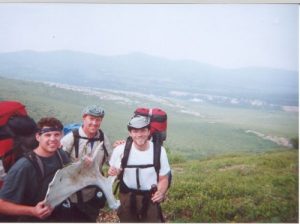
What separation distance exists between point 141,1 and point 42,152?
1.77m

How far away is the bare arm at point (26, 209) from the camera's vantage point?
13.5 ft

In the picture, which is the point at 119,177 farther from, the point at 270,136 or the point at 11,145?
the point at 270,136

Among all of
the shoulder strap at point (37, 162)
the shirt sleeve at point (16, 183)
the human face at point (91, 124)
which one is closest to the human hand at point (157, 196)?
the human face at point (91, 124)

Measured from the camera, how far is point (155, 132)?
441 cm

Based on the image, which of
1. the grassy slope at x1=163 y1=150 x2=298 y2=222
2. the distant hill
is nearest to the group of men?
the grassy slope at x1=163 y1=150 x2=298 y2=222

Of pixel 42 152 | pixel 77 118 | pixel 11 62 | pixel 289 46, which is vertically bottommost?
pixel 42 152

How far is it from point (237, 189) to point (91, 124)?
161cm

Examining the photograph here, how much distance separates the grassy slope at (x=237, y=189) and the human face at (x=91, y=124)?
879 millimetres

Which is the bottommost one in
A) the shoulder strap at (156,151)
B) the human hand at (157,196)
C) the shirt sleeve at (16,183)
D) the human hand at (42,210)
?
the human hand at (42,210)

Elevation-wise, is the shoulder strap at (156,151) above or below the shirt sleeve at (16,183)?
above

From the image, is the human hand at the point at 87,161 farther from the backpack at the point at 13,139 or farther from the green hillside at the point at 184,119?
the backpack at the point at 13,139

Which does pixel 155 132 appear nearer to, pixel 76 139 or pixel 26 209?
pixel 76 139

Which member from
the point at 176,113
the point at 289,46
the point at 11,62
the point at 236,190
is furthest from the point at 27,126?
the point at 289,46

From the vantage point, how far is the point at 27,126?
4188 mm
